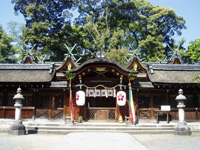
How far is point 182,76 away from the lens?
717 inches

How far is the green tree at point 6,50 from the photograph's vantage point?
38.8 meters

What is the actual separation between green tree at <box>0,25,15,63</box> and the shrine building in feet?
76.5

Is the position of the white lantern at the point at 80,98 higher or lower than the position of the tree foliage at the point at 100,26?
lower

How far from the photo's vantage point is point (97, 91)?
16344 millimetres

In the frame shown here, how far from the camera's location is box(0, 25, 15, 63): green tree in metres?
38.8

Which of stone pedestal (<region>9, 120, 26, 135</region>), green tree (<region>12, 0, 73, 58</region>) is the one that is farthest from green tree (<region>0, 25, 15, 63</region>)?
stone pedestal (<region>9, 120, 26, 135</region>)

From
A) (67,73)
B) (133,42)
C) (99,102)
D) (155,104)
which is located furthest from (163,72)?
(133,42)

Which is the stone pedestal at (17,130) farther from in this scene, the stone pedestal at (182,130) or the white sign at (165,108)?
the white sign at (165,108)

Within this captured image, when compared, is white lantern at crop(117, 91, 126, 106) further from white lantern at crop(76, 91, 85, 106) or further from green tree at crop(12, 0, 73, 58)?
green tree at crop(12, 0, 73, 58)

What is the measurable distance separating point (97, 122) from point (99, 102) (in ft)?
12.9

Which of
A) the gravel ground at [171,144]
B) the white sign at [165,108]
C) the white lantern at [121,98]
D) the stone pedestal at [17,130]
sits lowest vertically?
the gravel ground at [171,144]

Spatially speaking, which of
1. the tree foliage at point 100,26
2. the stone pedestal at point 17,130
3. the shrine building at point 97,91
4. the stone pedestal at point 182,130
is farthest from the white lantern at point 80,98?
the tree foliage at point 100,26

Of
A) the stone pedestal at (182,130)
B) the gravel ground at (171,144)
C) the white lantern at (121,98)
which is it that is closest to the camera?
the gravel ground at (171,144)

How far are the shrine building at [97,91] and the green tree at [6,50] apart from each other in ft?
76.5
